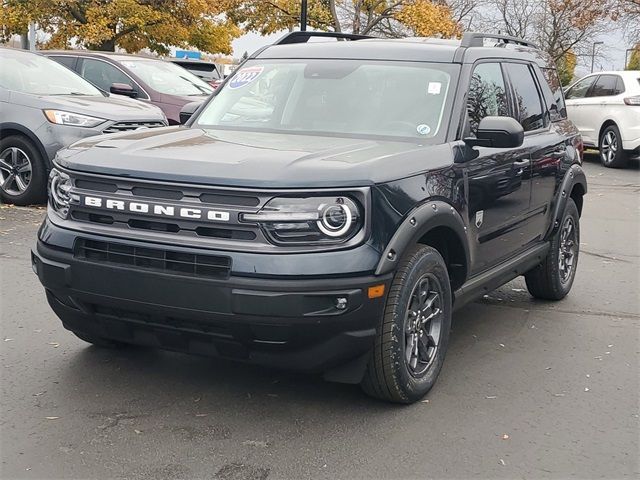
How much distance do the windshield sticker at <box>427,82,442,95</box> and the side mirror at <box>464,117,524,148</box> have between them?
1.30ft

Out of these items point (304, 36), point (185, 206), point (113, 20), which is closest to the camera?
point (185, 206)

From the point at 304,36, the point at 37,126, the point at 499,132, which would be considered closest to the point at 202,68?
the point at 37,126

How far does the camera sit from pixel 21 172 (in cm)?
931

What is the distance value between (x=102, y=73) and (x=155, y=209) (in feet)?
31.3

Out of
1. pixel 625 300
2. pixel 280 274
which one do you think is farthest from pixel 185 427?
pixel 625 300

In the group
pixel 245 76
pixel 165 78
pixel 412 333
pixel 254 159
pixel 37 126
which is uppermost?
pixel 245 76

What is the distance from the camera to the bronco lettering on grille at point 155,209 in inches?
145

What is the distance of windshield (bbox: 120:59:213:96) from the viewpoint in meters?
12.6

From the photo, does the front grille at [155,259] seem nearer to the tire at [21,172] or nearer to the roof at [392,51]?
the roof at [392,51]

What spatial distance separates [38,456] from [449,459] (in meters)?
1.73

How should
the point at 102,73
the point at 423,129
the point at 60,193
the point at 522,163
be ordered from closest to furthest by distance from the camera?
the point at 60,193 < the point at 423,129 < the point at 522,163 < the point at 102,73

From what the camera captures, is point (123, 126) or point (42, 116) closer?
point (42, 116)

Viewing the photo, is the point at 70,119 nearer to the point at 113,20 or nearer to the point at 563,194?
the point at 563,194

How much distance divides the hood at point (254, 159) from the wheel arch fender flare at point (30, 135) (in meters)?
4.81
